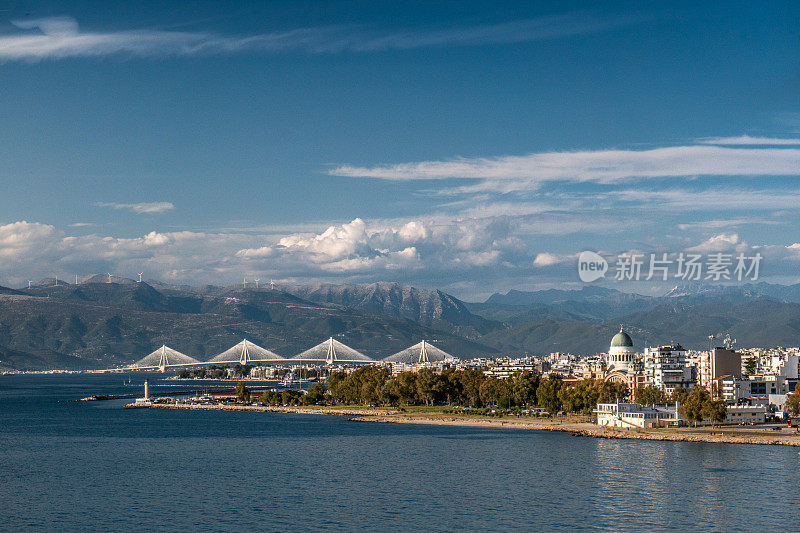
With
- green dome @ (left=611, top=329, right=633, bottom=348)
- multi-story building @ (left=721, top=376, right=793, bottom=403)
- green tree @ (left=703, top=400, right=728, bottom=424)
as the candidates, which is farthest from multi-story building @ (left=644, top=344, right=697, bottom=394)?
green tree @ (left=703, top=400, right=728, bottom=424)

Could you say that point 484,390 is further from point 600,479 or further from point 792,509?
point 792,509

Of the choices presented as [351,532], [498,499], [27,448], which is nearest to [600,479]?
[498,499]

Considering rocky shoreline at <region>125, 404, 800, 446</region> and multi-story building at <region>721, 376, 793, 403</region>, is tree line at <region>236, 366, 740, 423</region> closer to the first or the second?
rocky shoreline at <region>125, 404, 800, 446</region>

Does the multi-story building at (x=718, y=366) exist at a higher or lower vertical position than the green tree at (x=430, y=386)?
higher

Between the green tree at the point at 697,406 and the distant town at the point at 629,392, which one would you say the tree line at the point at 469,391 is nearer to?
the distant town at the point at 629,392

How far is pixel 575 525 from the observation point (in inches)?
2511

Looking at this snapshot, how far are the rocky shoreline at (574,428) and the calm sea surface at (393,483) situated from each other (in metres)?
3.88

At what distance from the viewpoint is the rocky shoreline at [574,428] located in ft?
361

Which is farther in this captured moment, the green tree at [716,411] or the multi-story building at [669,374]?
the multi-story building at [669,374]

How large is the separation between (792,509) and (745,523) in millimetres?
6943

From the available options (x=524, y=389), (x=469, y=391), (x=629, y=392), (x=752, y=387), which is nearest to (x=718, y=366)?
(x=752, y=387)

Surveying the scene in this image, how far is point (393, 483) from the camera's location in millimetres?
82125

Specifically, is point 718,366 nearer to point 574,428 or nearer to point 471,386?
point 471,386

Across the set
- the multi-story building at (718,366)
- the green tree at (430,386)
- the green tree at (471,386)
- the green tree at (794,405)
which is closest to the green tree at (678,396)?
the green tree at (794,405)
